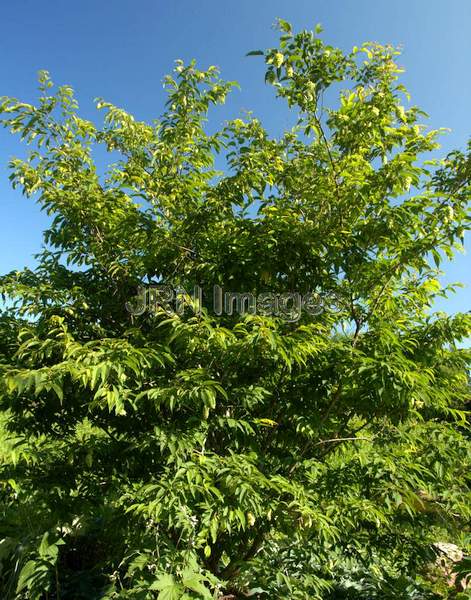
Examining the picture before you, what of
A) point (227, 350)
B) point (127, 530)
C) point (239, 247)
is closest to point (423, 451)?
point (227, 350)

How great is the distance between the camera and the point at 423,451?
2857mm

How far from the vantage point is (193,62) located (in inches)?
117

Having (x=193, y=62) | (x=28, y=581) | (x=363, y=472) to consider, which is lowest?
(x=28, y=581)

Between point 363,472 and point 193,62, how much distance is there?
308 centimetres

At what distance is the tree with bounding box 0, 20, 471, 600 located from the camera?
2.32m

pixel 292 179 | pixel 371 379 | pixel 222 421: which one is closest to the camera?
pixel 371 379

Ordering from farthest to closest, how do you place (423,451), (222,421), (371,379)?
1. (423,451)
2. (222,421)
3. (371,379)

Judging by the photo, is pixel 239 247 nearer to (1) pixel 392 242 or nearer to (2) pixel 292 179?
(2) pixel 292 179

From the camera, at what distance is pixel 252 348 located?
2.21m

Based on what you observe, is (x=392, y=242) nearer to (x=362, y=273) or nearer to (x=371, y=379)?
(x=362, y=273)

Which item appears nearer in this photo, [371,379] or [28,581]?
[371,379]

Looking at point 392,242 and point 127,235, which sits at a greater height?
point 127,235

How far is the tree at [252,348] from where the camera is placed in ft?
7.63

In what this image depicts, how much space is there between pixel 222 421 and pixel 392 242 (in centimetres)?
155
